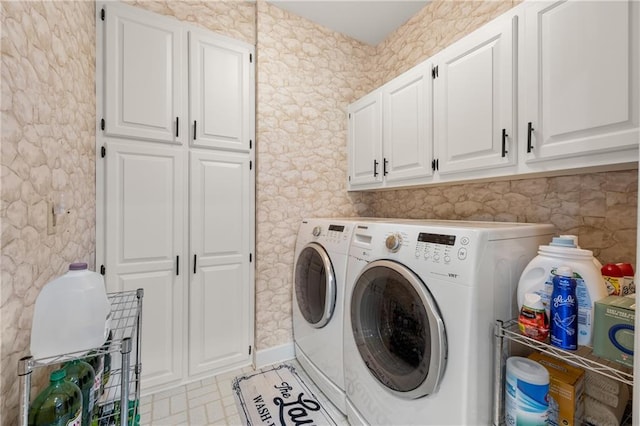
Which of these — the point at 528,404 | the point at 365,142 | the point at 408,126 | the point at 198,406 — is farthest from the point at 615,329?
the point at 198,406

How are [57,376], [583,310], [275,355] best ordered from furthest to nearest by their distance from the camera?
[275,355] → [583,310] → [57,376]

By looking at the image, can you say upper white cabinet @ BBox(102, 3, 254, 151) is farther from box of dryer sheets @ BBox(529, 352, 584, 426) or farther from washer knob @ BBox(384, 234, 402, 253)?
box of dryer sheets @ BBox(529, 352, 584, 426)

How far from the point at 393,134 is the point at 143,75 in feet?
5.44

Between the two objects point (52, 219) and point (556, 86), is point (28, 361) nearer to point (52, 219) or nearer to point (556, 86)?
point (52, 219)

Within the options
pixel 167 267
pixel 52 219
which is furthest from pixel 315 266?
pixel 52 219

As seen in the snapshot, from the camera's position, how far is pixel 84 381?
92cm

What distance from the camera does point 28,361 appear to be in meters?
0.67

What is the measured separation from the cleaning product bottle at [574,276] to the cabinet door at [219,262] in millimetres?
1681

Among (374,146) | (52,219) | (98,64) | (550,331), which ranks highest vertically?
(98,64)

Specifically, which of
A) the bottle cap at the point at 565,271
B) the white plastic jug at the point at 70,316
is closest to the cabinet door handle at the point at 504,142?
the bottle cap at the point at 565,271

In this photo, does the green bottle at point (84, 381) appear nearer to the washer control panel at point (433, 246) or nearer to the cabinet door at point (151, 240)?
the cabinet door at point (151, 240)

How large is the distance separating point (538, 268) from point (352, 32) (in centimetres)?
234

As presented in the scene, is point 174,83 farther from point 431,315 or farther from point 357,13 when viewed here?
point 431,315

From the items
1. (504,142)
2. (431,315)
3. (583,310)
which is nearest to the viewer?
(583,310)
